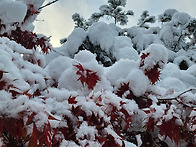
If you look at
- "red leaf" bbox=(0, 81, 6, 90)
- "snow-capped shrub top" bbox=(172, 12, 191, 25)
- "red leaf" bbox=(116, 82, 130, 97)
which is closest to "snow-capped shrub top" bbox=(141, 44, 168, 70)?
"red leaf" bbox=(116, 82, 130, 97)

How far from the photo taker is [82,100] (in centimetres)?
98

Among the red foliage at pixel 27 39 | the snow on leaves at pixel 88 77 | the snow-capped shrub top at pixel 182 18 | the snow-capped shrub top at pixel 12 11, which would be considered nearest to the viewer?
the snow on leaves at pixel 88 77

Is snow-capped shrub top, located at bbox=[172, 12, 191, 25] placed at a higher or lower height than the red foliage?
higher

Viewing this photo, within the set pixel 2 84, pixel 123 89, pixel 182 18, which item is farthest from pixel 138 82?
pixel 182 18

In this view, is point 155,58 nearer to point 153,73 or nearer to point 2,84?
point 153,73

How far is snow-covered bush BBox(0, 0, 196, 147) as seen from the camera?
26.8 inches

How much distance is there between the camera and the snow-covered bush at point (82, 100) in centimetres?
68

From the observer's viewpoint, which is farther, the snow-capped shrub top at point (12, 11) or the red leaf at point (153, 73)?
the snow-capped shrub top at point (12, 11)

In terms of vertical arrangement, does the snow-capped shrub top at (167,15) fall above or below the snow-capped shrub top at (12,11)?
above

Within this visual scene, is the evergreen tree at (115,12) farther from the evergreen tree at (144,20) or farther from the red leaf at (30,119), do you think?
the red leaf at (30,119)

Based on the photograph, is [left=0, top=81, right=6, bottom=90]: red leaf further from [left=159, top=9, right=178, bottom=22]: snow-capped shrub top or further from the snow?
[left=159, top=9, right=178, bottom=22]: snow-capped shrub top

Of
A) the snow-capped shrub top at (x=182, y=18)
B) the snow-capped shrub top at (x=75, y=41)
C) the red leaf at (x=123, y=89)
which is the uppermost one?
the snow-capped shrub top at (x=182, y=18)

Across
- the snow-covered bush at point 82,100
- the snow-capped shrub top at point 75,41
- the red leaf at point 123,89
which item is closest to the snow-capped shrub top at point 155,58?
the snow-covered bush at point 82,100

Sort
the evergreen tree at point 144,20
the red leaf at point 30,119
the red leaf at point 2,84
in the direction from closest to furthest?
the red leaf at point 30,119
the red leaf at point 2,84
the evergreen tree at point 144,20
